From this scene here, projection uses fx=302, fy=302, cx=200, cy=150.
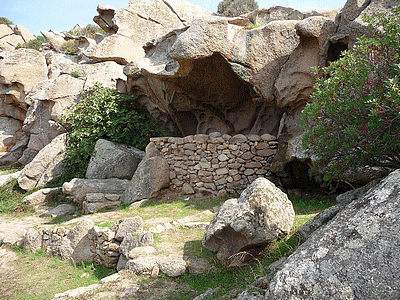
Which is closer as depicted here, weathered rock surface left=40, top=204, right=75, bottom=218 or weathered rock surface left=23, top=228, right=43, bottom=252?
weathered rock surface left=23, top=228, right=43, bottom=252

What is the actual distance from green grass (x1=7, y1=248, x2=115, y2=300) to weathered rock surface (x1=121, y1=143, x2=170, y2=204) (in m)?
2.97

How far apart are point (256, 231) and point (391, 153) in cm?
217

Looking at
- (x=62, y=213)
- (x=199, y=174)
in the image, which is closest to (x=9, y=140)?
(x=62, y=213)

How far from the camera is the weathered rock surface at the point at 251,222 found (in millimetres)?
4688

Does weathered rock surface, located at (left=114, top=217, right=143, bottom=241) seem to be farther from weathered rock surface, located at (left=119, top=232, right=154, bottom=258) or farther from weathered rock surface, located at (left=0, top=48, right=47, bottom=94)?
weathered rock surface, located at (left=0, top=48, right=47, bottom=94)

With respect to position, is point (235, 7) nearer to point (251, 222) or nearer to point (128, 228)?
point (128, 228)

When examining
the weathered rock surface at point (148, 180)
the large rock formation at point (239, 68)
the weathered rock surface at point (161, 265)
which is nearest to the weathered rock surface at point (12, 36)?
the large rock formation at point (239, 68)

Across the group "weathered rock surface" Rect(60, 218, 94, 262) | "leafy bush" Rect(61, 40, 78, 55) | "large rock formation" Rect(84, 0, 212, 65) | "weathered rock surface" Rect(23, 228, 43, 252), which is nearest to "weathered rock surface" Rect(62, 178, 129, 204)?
"weathered rock surface" Rect(23, 228, 43, 252)

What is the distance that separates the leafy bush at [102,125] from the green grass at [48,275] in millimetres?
4981

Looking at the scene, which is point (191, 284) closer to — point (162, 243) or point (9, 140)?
point (162, 243)

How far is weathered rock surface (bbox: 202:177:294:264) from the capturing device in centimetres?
469

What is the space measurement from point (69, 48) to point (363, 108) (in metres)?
24.2

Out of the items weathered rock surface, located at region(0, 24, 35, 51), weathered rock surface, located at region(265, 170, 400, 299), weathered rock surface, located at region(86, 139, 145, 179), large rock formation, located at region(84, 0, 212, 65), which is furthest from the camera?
weathered rock surface, located at region(0, 24, 35, 51)

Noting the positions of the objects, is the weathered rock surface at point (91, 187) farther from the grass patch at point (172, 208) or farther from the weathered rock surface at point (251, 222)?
the weathered rock surface at point (251, 222)
